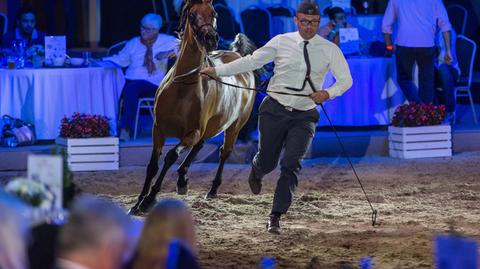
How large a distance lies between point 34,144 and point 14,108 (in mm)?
513

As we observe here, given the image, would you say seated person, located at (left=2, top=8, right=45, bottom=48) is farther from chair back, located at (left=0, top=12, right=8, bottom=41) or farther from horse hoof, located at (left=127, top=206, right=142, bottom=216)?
horse hoof, located at (left=127, top=206, right=142, bottom=216)

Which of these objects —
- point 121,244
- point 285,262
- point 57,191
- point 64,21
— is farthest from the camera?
point 64,21

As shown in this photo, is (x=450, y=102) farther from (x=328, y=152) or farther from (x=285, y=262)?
(x=285, y=262)

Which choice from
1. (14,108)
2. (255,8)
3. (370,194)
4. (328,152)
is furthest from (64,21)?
(370,194)

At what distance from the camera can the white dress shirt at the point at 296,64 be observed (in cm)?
876

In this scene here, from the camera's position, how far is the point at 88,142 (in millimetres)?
12844

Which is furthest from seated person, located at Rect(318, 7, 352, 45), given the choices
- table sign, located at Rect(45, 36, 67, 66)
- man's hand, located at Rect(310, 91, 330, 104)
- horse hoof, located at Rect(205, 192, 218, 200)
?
man's hand, located at Rect(310, 91, 330, 104)

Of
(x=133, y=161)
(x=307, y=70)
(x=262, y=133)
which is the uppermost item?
(x=307, y=70)

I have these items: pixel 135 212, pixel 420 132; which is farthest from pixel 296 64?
pixel 420 132

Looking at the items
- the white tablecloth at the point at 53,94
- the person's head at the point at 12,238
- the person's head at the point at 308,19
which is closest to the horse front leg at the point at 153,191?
the person's head at the point at 308,19

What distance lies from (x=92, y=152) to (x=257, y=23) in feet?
15.2

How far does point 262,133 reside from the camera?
29.5 feet

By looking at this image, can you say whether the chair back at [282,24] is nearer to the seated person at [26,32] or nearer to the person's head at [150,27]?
the person's head at [150,27]

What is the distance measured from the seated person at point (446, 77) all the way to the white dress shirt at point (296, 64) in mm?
5902
